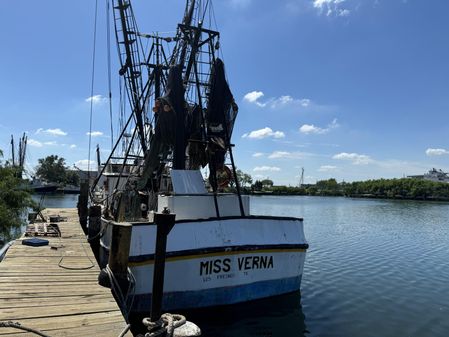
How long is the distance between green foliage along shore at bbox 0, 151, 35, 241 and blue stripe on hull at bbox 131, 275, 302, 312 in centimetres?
1270

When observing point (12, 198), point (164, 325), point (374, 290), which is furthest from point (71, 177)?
point (164, 325)

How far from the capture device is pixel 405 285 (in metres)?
14.8

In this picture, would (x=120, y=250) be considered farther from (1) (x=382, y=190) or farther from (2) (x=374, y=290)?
(1) (x=382, y=190)

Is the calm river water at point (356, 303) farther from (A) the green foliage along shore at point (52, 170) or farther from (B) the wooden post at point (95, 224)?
(A) the green foliage along shore at point (52, 170)

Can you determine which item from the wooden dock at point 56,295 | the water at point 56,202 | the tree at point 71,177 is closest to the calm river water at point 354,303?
the wooden dock at point 56,295

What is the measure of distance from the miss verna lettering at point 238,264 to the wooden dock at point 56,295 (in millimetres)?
2572

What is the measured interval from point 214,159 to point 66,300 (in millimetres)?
6533

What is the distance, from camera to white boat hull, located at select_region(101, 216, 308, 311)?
31.4 ft

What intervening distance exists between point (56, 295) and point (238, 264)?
14.6 feet

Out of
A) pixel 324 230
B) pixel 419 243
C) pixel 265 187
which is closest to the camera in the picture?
pixel 419 243

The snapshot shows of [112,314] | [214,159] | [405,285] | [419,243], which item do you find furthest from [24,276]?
[419,243]

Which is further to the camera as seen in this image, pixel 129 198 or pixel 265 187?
pixel 265 187

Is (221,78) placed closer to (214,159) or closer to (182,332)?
(214,159)

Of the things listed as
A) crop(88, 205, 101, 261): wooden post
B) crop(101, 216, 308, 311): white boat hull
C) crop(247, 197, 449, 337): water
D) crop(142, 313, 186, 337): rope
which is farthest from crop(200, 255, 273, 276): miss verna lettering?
crop(88, 205, 101, 261): wooden post
